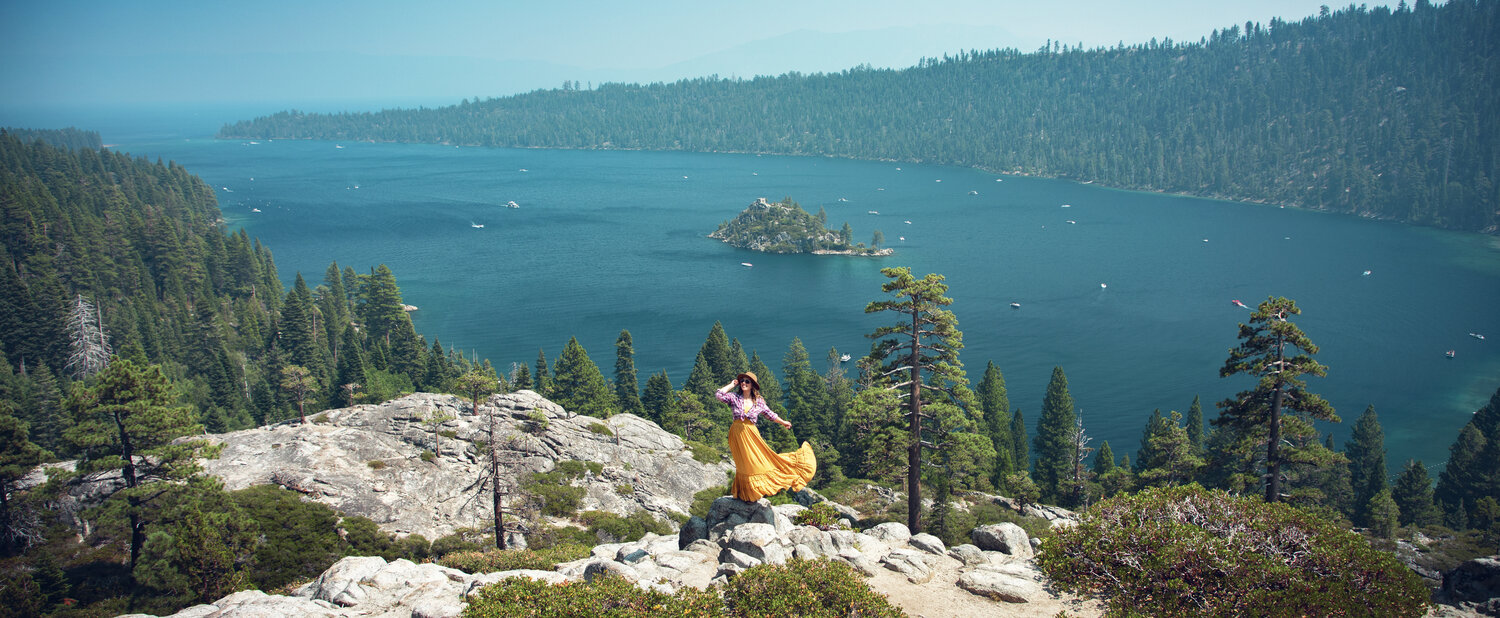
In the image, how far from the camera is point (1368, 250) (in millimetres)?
164250

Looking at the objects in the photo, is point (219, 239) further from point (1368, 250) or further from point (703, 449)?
point (1368, 250)

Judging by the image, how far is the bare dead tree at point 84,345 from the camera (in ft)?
262

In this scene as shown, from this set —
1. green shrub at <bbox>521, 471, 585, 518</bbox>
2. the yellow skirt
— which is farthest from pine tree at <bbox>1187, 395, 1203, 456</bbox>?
the yellow skirt

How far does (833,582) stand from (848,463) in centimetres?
4331

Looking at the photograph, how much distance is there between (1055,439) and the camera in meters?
69.8

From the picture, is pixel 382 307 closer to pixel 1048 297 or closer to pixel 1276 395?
pixel 1276 395

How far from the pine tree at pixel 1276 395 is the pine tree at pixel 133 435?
41.7m

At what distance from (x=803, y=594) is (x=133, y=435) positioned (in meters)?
31.1

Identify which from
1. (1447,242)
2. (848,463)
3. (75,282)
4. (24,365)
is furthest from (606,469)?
(1447,242)

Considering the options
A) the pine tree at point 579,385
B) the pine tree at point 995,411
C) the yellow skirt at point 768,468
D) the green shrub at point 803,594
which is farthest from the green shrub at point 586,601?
the pine tree at point 995,411

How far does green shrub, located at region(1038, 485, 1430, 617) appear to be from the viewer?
16562mm

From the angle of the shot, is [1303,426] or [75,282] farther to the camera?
[75,282]

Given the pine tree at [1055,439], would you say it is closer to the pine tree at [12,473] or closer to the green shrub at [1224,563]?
the green shrub at [1224,563]

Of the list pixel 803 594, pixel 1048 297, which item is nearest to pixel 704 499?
pixel 803 594
